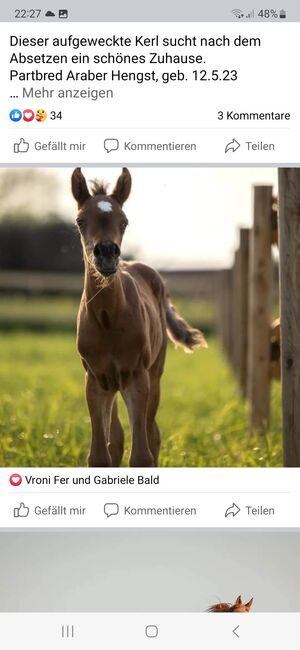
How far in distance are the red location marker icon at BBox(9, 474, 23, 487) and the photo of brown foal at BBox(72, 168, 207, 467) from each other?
368mm

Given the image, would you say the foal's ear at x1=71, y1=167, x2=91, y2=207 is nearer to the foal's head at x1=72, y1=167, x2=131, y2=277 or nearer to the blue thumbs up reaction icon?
the foal's head at x1=72, y1=167, x2=131, y2=277

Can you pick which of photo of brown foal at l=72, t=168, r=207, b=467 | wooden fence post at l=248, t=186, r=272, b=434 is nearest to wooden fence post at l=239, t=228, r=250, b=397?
wooden fence post at l=248, t=186, r=272, b=434

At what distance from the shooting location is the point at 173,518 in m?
3.58

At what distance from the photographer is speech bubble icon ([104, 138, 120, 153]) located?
12.2ft

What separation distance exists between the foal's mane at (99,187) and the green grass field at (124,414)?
4.95 feet

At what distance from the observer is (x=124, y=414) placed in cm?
691

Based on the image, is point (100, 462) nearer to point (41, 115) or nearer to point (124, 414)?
point (41, 115)

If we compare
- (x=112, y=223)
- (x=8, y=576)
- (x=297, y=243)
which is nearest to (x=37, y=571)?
(x=8, y=576)

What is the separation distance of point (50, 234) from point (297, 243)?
828 inches

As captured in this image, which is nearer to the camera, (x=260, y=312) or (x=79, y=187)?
(x=79, y=187)

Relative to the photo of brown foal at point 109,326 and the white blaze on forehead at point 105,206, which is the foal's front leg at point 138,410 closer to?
the photo of brown foal at point 109,326

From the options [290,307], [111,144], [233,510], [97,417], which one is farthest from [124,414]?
[111,144]

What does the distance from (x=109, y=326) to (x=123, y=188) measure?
0.62 meters
